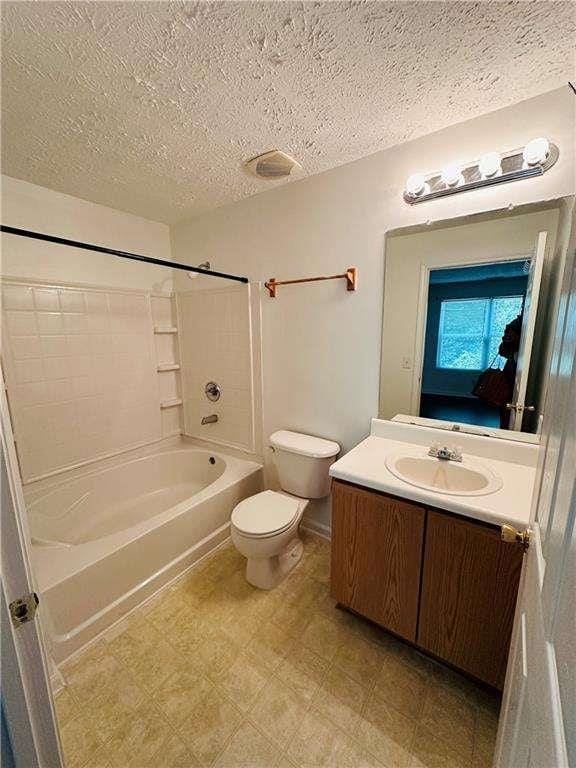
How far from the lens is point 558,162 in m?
1.14

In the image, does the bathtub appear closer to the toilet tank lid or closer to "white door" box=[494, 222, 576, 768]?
the toilet tank lid

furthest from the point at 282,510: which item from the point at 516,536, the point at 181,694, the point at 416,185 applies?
the point at 416,185

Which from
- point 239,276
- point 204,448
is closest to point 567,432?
point 239,276

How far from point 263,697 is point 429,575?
Answer: 2.62 ft

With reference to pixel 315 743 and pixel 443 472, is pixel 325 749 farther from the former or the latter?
pixel 443 472

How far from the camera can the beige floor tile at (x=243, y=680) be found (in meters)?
1.16

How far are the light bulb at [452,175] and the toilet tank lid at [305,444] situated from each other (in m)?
1.43

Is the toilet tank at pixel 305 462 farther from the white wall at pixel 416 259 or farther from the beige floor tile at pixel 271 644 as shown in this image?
the beige floor tile at pixel 271 644

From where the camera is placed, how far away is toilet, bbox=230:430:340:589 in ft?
5.13

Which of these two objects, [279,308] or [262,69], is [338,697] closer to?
[279,308]

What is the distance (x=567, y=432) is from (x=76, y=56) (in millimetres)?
1654

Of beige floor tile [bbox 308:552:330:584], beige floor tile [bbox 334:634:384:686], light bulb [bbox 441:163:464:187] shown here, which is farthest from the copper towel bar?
beige floor tile [bbox 334:634:384:686]

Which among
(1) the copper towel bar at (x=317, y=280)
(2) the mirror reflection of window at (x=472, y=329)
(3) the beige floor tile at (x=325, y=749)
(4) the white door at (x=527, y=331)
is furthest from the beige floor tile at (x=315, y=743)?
(1) the copper towel bar at (x=317, y=280)

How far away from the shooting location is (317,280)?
1794mm
